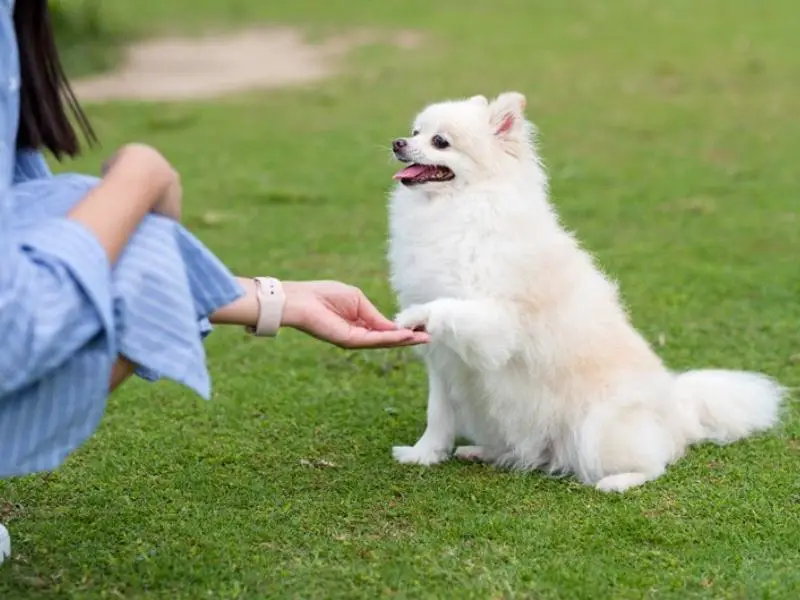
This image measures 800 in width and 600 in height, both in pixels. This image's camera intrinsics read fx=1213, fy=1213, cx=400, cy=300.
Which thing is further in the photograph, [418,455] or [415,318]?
[418,455]

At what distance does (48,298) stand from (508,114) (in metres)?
1.85

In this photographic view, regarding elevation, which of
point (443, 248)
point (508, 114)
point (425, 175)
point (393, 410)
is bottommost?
point (393, 410)

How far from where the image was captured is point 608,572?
288 cm

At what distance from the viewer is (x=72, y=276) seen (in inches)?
90.2

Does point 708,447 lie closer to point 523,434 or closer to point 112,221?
point 523,434

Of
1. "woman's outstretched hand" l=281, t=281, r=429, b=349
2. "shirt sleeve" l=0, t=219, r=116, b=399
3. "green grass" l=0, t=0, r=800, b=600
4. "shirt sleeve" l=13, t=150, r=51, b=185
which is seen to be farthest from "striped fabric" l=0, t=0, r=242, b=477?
"green grass" l=0, t=0, r=800, b=600

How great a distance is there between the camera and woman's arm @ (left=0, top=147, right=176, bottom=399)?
87.4 inches

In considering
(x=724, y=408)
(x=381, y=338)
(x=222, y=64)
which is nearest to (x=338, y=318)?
(x=381, y=338)

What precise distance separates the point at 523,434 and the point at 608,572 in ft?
2.69

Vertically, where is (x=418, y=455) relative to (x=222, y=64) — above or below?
above

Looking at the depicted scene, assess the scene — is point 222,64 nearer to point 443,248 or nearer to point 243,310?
point 443,248

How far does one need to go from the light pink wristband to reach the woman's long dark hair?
55 cm

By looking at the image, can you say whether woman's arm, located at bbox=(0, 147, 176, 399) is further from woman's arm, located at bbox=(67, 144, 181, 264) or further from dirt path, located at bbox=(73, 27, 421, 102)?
dirt path, located at bbox=(73, 27, 421, 102)

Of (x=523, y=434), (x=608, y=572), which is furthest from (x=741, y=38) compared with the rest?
(x=608, y=572)
